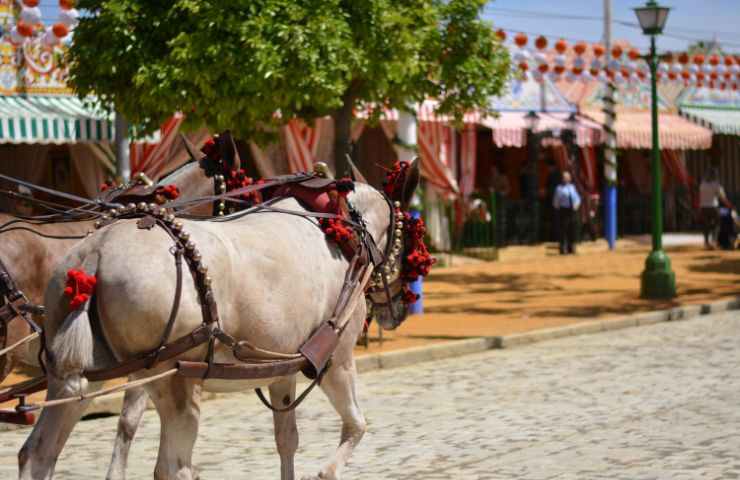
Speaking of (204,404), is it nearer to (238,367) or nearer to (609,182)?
(238,367)

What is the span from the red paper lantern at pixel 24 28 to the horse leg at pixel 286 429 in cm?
1298

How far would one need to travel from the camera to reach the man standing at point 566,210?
1070 inches

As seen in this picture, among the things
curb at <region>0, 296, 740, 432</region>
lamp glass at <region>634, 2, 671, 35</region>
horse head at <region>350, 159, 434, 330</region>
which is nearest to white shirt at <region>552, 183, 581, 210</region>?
curb at <region>0, 296, 740, 432</region>

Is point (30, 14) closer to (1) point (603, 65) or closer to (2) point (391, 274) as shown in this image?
(2) point (391, 274)

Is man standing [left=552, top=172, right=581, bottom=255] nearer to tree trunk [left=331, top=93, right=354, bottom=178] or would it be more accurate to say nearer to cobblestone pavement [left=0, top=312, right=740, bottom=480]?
tree trunk [left=331, top=93, right=354, bottom=178]

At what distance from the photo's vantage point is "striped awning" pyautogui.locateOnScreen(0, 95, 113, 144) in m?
17.8

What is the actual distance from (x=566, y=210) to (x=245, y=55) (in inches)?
633

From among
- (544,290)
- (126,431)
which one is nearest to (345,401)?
(126,431)

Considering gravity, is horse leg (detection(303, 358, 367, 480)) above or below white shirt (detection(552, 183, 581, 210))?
below

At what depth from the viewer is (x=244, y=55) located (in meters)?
12.2

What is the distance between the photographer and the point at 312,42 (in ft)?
39.8

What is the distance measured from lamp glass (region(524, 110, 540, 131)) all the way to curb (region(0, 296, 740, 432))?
1038 cm

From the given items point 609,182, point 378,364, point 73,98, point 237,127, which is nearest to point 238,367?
point 378,364

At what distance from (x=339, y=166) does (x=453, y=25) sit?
2215 mm
